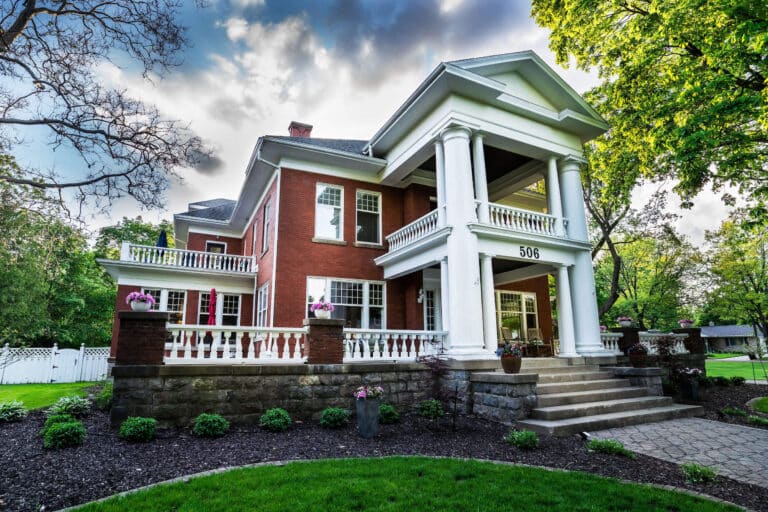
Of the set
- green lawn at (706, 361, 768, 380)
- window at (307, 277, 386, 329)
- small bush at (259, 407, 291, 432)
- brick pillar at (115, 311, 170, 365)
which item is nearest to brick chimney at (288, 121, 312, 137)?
window at (307, 277, 386, 329)

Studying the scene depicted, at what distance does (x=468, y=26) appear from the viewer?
10273 mm

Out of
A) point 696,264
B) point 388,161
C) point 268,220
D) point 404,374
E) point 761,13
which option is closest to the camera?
point 761,13

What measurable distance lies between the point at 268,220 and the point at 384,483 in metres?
11.7

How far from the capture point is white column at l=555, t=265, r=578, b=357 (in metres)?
11.4

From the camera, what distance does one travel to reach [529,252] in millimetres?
11336

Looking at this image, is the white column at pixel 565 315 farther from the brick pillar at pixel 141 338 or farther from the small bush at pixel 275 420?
the brick pillar at pixel 141 338

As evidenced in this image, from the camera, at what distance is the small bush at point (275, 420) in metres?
7.04

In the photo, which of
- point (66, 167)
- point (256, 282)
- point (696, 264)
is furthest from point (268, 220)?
point (696, 264)

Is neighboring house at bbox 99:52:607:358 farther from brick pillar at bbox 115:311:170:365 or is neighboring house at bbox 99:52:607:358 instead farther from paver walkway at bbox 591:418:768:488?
brick pillar at bbox 115:311:170:365

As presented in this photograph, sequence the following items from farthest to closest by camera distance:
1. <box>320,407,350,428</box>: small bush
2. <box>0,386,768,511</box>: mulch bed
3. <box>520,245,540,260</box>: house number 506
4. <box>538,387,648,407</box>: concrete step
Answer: <box>520,245,540,260</box>: house number 506
<box>538,387,648,407</box>: concrete step
<box>320,407,350,428</box>: small bush
<box>0,386,768,511</box>: mulch bed

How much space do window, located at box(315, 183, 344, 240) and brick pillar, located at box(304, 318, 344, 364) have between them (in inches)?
205

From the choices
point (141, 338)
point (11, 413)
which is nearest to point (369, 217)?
point (141, 338)

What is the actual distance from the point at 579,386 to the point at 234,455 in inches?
300

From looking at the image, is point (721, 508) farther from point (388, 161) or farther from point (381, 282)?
point (388, 161)
